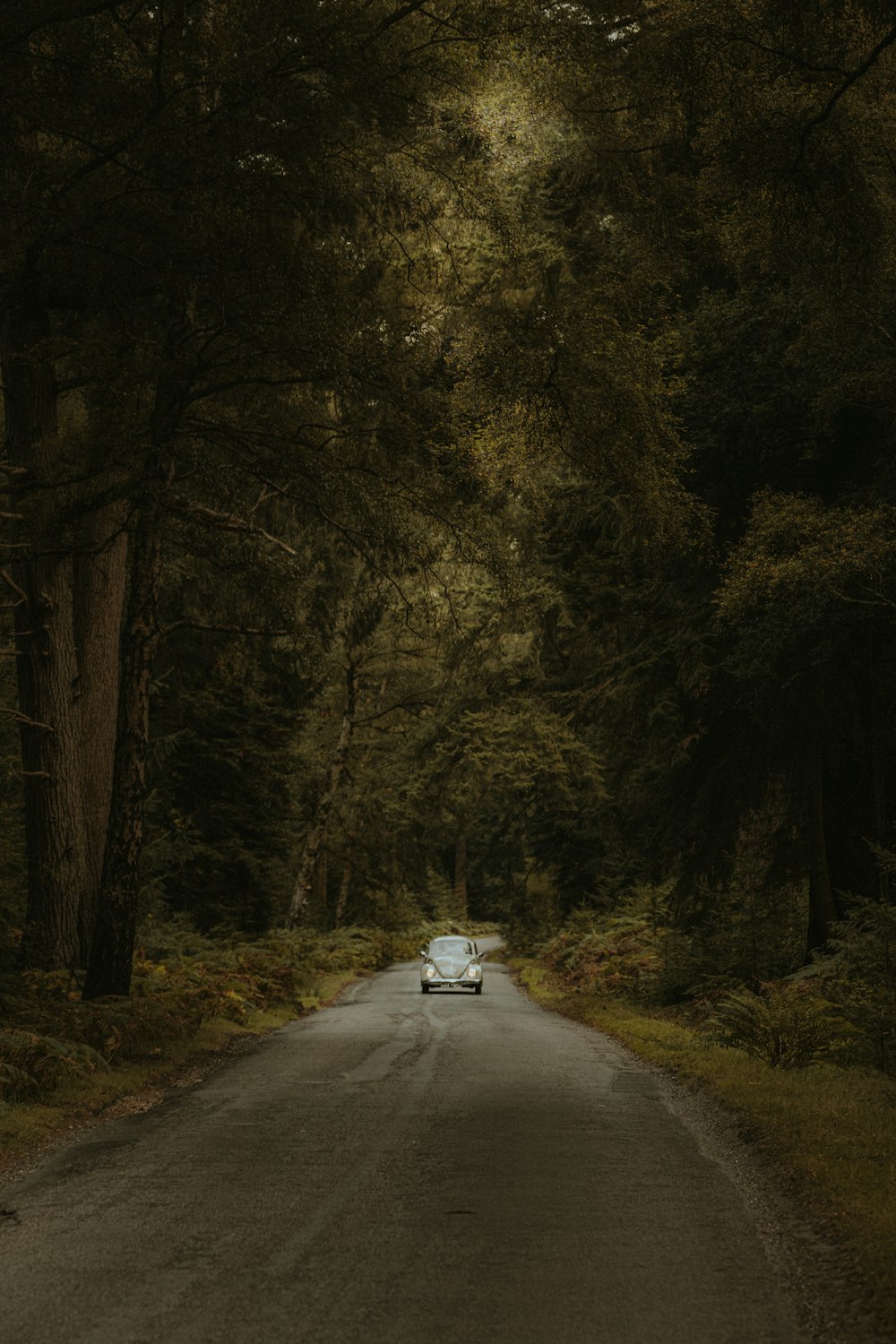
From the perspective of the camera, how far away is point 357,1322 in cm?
445

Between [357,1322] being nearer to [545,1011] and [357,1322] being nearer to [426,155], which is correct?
[426,155]

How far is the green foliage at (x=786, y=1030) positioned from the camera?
37.0 feet

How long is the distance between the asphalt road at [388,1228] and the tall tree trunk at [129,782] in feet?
10.5

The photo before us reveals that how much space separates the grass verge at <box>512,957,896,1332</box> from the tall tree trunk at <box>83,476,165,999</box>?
623cm

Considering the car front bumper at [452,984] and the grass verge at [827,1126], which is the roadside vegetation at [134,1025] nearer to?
the car front bumper at [452,984]

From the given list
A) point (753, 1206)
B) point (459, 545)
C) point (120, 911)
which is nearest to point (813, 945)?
point (459, 545)

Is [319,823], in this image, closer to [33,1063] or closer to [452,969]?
[452,969]

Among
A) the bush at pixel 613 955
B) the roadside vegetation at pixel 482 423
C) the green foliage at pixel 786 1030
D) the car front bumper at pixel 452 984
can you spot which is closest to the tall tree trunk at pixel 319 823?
the bush at pixel 613 955

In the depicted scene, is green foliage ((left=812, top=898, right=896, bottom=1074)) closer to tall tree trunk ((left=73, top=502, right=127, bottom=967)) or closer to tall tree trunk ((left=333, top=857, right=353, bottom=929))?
tall tree trunk ((left=73, top=502, right=127, bottom=967))

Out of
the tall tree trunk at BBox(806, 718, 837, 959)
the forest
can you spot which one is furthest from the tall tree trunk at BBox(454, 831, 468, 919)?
the tall tree trunk at BBox(806, 718, 837, 959)

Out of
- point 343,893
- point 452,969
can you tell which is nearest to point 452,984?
point 452,969

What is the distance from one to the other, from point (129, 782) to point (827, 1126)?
8629 millimetres

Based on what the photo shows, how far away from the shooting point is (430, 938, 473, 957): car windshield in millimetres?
25969

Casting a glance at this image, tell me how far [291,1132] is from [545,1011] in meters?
13.2
